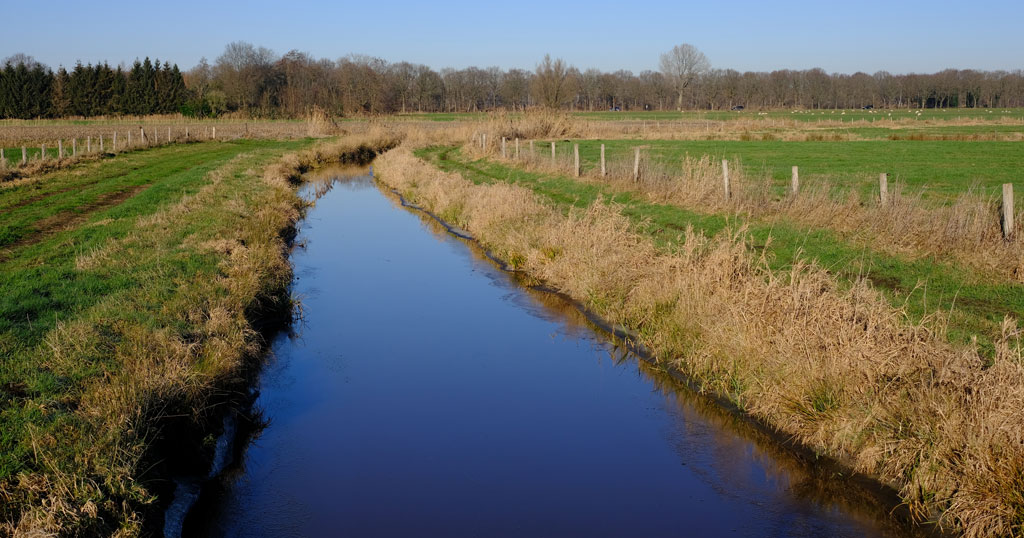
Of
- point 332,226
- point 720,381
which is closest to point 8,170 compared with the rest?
point 332,226

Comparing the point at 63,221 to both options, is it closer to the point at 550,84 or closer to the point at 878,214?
the point at 878,214

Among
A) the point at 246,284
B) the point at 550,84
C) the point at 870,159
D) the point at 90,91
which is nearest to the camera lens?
the point at 246,284

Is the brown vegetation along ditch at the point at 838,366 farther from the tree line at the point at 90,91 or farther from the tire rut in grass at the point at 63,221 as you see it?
the tree line at the point at 90,91

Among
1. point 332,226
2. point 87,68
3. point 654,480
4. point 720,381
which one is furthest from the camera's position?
point 87,68

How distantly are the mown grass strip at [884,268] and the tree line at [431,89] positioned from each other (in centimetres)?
2988

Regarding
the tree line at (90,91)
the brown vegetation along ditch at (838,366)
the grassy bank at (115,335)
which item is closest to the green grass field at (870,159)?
the brown vegetation along ditch at (838,366)

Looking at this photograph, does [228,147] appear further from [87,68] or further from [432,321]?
[87,68]

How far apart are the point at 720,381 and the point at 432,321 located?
516 cm

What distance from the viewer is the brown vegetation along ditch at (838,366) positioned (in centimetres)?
577

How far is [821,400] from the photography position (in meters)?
7.51

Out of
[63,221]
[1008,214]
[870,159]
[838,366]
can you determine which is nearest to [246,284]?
[838,366]

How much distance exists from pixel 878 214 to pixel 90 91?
8077 centimetres

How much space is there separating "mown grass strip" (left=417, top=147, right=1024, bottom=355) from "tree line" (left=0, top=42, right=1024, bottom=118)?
2988 centimetres

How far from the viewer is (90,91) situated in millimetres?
76062
